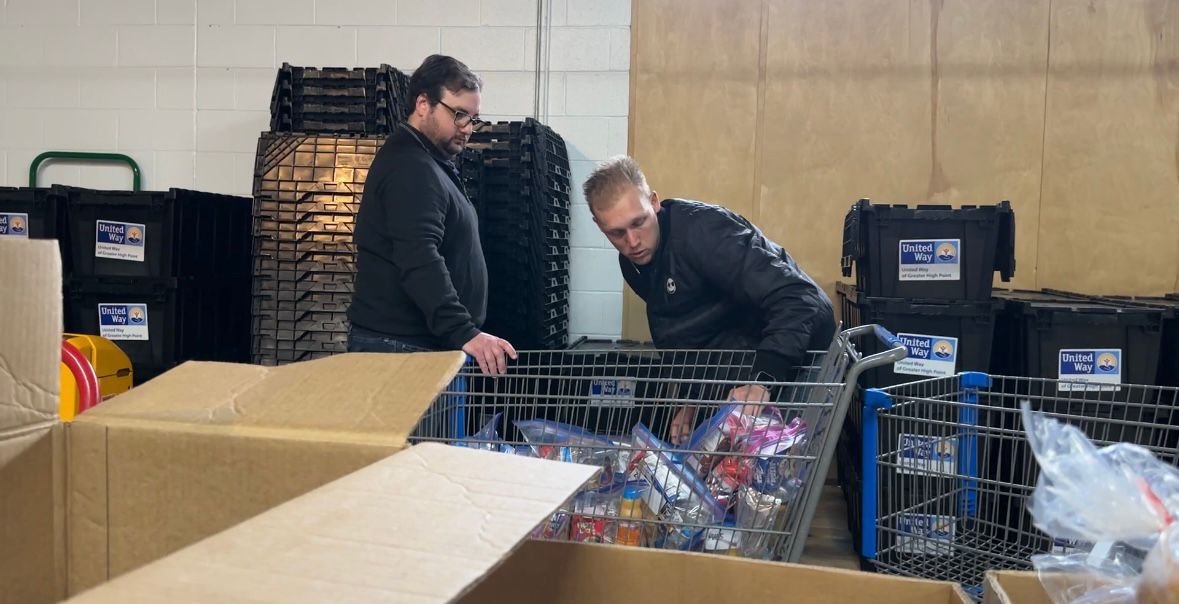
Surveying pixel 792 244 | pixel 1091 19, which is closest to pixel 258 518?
pixel 792 244

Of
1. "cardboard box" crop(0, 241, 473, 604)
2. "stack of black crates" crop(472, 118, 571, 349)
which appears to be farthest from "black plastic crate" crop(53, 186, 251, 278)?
"cardboard box" crop(0, 241, 473, 604)

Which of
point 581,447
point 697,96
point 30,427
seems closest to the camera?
point 30,427

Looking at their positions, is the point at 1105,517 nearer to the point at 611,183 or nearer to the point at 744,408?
the point at 744,408

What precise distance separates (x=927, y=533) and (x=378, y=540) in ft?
6.51

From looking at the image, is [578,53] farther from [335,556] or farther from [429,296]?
[335,556]

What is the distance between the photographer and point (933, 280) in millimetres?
3031

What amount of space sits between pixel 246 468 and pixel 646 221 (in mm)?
1688

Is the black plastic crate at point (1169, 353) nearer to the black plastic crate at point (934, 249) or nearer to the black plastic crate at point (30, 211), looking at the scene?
the black plastic crate at point (934, 249)

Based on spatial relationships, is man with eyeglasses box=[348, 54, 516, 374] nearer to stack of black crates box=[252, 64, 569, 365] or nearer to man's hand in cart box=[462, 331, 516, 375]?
man's hand in cart box=[462, 331, 516, 375]

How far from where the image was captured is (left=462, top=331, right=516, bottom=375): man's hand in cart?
1951 millimetres

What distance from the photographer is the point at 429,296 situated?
2439mm

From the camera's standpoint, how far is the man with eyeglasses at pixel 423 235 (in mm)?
2461

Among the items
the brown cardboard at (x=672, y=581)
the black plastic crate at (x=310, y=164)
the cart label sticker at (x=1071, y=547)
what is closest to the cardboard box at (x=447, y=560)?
the brown cardboard at (x=672, y=581)

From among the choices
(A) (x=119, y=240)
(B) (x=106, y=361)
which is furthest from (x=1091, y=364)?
(A) (x=119, y=240)
